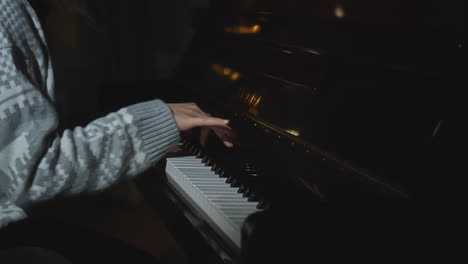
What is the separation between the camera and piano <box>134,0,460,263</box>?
0.79 metres

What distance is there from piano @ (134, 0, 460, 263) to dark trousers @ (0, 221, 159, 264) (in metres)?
0.18

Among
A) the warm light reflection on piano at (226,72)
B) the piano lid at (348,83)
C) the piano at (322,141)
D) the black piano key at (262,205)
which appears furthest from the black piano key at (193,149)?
the black piano key at (262,205)

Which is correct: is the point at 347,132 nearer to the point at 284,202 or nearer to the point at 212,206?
the point at 284,202

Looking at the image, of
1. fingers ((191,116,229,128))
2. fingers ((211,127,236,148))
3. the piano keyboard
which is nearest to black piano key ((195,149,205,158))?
the piano keyboard

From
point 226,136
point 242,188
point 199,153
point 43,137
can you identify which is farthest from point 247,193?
point 43,137

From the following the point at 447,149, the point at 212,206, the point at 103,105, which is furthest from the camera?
the point at 103,105

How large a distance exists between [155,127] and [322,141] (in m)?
0.41

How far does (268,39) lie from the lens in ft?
4.51

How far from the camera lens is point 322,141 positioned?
3.36 ft

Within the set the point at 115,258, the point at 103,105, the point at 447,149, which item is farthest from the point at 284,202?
the point at 103,105

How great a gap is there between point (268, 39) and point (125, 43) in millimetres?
1562

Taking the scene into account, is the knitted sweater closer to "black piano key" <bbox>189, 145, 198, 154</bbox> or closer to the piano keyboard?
the piano keyboard

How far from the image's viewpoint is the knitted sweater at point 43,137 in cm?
79

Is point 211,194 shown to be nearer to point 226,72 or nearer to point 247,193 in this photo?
point 247,193
